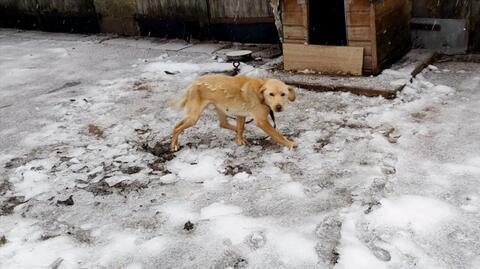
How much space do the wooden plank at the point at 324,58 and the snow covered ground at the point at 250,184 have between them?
28.4 inches

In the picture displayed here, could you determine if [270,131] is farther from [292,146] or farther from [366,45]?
[366,45]

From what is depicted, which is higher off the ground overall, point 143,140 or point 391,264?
point 143,140

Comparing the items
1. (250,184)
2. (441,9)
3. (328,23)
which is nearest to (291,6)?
(328,23)

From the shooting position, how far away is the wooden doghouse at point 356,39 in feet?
22.2

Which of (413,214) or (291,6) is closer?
(413,214)

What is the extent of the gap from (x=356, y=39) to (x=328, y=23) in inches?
71.6

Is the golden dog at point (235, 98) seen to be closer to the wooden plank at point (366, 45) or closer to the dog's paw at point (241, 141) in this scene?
the dog's paw at point (241, 141)

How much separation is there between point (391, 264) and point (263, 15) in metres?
7.22

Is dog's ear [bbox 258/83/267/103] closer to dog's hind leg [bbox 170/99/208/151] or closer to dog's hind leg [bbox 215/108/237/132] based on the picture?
dog's hind leg [bbox 170/99/208/151]

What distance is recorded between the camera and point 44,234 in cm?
393

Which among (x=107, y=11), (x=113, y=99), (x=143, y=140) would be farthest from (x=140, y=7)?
(x=143, y=140)

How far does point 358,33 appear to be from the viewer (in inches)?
270

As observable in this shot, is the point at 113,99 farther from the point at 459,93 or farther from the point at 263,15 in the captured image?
the point at 459,93

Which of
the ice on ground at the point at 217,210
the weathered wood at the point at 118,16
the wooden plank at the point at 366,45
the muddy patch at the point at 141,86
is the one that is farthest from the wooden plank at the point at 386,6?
the weathered wood at the point at 118,16
